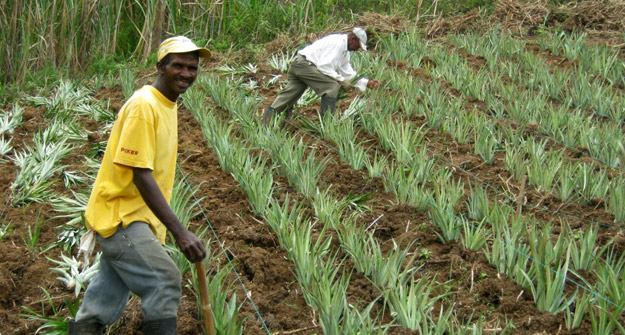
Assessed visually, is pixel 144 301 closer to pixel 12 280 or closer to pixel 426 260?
Answer: pixel 12 280

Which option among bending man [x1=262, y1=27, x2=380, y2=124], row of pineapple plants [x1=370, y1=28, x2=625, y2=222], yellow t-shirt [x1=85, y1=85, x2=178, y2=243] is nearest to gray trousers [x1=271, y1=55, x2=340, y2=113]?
bending man [x1=262, y1=27, x2=380, y2=124]

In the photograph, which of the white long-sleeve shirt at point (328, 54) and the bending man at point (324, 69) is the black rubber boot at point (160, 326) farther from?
the white long-sleeve shirt at point (328, 54)

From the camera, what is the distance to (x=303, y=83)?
6535 mm

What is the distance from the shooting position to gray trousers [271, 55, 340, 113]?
20.8 ft

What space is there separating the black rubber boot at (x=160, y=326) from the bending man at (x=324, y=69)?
369 centimetres

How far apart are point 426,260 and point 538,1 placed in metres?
8.04

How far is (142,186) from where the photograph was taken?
2.57 metres

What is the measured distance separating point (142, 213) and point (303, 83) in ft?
13.0

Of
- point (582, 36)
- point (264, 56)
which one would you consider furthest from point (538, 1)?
point (264, 56)

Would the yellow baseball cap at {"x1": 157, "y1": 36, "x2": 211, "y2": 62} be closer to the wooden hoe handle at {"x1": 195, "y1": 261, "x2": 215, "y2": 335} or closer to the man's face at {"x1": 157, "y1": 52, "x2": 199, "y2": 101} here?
the man's face at {"x1": 157, "y1": 52, "x2": 199, "y2": 101}

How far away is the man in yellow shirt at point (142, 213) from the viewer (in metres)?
2.57

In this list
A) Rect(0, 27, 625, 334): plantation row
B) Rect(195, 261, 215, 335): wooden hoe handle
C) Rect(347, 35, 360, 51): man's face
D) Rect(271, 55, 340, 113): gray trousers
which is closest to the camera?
Rect(195, 261, 215, 335): wooden hoe handle

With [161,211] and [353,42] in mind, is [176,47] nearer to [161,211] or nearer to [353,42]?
[161,211]

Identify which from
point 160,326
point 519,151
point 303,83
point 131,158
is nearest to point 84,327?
point 160,326
